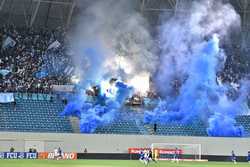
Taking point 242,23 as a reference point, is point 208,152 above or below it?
below

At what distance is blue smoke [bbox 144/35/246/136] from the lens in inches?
2997

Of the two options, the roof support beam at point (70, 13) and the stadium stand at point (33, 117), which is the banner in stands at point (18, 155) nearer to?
the stadium stand at point (33, 117)

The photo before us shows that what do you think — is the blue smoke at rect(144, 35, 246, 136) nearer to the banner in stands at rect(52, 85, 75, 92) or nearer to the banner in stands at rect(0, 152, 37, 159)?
the banner in stands at rect(52, 85, 75, 92)

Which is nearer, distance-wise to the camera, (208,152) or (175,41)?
(208,152)

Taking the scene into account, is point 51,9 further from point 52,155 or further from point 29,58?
point 52,155

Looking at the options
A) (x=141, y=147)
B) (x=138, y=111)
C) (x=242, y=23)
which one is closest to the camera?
(x=141, y=147)

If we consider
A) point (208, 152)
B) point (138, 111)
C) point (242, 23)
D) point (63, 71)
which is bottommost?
point (208, 152)

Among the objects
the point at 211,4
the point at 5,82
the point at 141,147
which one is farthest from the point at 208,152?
the point at 5,82

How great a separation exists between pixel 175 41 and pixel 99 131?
15.7 meters

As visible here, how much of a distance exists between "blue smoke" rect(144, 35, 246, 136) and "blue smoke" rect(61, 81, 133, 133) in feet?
13.4

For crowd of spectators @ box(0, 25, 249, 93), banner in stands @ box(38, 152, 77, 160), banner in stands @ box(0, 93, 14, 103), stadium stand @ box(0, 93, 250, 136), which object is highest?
crowd of spectators @ box(0, 25, 249, 93)

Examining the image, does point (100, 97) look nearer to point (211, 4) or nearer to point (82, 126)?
point (82, 126)

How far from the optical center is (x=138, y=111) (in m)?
77.1

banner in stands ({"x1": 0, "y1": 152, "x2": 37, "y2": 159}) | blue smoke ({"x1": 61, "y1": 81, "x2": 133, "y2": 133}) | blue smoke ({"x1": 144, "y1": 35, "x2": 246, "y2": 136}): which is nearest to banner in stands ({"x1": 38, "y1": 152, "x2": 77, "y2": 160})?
banner in stands ({"x1": 0, "y1": 152, "x2": 37, "y2": 159})
